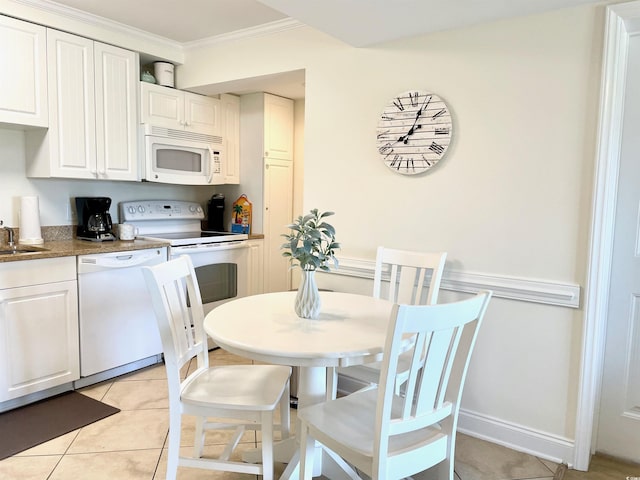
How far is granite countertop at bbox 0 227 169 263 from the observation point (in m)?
2.49

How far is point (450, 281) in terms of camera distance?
2.44 metres

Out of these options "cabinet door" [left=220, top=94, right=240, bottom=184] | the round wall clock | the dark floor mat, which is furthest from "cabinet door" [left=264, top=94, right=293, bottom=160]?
the dark floor mat

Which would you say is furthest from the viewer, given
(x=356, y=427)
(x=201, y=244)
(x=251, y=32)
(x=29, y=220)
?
(x=201, y=244)

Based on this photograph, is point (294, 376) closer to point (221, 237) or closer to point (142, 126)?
point (221, 237)

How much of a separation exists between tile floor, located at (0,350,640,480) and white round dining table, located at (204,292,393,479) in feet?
1.70

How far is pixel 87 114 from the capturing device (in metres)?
3.00

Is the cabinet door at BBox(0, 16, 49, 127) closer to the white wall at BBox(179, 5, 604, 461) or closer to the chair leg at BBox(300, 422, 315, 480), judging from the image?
the white wall at BBox(179, 5, 604, 461)

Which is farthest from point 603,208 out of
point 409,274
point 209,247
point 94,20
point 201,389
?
point 94,20

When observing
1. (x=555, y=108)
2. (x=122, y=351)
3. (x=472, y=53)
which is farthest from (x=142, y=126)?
(x=555, y=108)

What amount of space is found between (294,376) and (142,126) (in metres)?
2.12

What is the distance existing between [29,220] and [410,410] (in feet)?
8.93

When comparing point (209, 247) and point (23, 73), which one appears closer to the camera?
point (23, 73)

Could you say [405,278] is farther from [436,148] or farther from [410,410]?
[410,410]

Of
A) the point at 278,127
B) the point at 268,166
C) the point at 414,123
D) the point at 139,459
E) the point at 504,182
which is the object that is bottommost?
the point at 139,459
